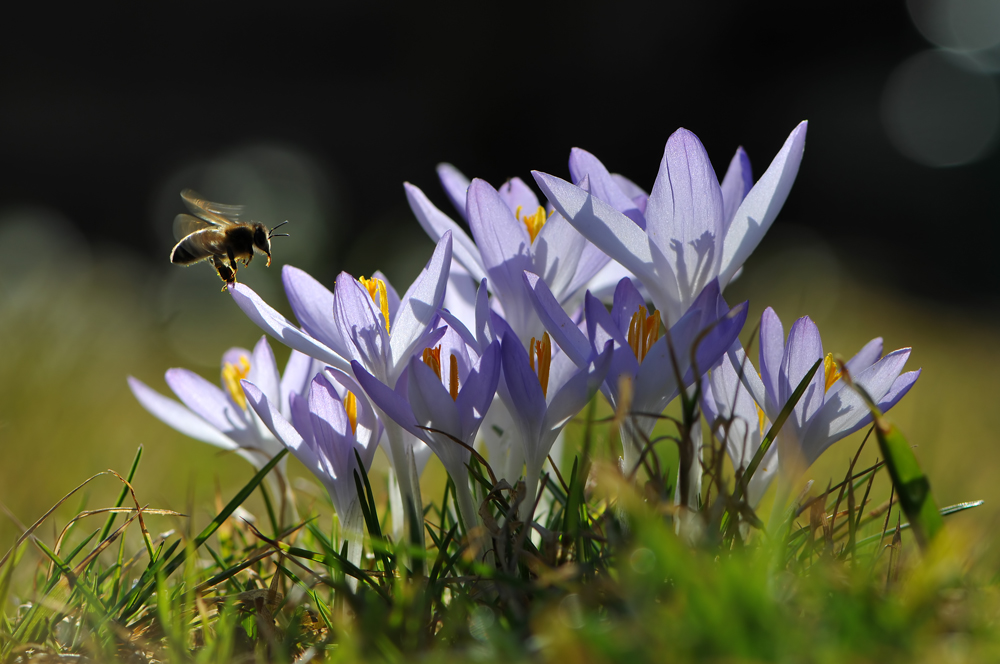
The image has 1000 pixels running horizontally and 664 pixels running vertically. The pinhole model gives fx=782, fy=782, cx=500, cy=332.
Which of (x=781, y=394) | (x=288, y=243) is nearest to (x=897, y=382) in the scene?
(x=781, y=394)

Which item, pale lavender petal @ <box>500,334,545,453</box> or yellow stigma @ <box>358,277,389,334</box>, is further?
yellow stigma @ <box>358,277,389,334</box>

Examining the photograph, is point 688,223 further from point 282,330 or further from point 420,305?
point 282,330

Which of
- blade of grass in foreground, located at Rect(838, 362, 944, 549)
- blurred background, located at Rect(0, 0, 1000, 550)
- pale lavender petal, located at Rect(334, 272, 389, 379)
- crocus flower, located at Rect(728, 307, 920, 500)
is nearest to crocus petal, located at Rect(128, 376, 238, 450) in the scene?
pale lavender petal, located at Rect(334, 272, 389, 379)

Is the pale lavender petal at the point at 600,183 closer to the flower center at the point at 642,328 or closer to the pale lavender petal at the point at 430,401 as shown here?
the flower center at the point at 642,328

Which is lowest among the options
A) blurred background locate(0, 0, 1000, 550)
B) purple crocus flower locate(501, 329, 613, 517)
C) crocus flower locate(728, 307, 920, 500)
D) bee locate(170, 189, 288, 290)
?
crocus flower locate(728, 307, 920, 500)

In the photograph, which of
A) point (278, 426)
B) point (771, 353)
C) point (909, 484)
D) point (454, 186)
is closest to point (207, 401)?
point (278, 426)

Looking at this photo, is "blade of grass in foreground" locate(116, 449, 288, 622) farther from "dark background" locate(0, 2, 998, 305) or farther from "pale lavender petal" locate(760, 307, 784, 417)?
"dark background" locate(0, 2, 998, 305)
